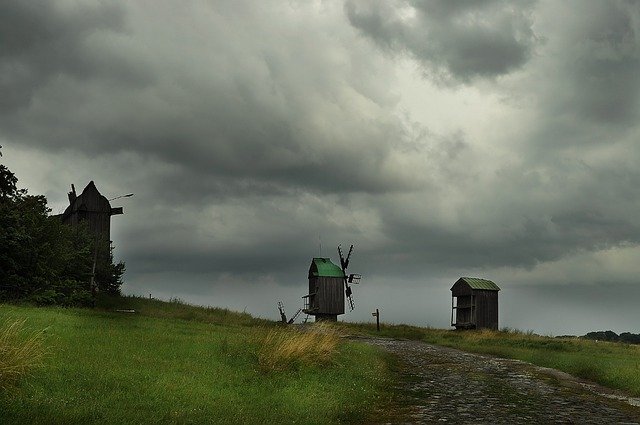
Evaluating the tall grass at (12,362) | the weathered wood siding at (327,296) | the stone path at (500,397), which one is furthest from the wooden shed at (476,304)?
the tall grass at (12,362)

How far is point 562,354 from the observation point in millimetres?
37562

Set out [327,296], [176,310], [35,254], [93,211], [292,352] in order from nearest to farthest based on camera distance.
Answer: [292,352] → [35,254] → [176,310] → [93,211] → [327,296]

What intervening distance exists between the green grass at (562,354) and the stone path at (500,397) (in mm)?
1036

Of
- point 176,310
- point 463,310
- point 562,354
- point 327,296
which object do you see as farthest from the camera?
point 327,296

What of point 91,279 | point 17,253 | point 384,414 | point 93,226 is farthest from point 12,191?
point 384,414

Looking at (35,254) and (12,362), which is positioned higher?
(35,254)

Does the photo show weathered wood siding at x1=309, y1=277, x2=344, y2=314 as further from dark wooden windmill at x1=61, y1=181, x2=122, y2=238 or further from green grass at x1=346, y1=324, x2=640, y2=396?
dark wooden windmill at x1=61, y1=181, x2=122, y2=238

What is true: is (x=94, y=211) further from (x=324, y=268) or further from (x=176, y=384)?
(x=176, y=384)

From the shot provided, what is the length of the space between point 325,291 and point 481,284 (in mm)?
18430

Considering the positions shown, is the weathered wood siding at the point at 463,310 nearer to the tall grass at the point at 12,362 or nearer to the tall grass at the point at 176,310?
the tall grass at the point at 176,310

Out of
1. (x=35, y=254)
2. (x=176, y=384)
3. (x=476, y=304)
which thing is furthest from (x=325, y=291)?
(x=176, y=384)

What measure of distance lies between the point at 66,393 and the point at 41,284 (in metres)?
31.5

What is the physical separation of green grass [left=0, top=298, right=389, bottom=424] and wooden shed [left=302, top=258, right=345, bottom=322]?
45.4 m

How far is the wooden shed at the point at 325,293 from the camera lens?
7362cm
